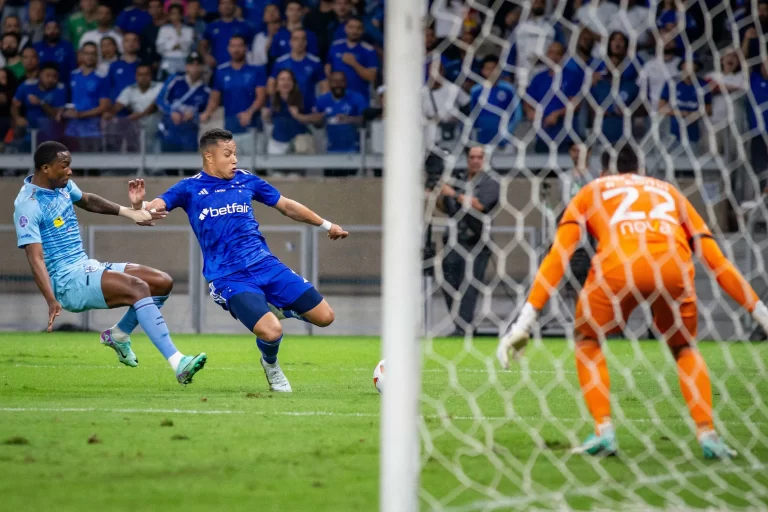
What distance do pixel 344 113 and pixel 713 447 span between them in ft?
33.0

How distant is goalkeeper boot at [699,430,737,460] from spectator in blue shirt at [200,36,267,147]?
34.0 ft

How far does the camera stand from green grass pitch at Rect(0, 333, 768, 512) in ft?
12.8

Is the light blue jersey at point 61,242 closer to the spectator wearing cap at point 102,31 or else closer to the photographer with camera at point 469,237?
the photographer with camera at point 469,237

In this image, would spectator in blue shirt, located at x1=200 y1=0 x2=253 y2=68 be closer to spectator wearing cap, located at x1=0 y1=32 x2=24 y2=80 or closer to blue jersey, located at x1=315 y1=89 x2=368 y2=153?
blue jersey, located at x1=315 y1=89 x2=368 y2=153

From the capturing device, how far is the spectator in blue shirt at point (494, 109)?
10.9m

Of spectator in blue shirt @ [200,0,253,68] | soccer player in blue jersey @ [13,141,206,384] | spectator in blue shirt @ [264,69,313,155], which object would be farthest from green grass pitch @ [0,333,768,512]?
spectator in blue shirt @ [200,0,253,68]

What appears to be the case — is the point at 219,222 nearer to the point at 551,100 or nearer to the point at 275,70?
the point at 551,100

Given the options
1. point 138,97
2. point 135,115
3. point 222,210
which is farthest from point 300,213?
point 138,97

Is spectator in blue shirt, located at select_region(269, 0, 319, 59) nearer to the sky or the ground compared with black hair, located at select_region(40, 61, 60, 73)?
nearer to the sky

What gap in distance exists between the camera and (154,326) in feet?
23.9

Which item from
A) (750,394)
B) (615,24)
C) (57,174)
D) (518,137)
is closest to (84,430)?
(57,174)

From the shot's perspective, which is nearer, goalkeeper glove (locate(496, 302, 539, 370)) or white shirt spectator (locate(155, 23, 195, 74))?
goalkeeper glove (locate(496, 302, 539, 370))

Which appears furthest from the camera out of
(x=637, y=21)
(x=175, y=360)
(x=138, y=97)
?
(x=138, y=97)

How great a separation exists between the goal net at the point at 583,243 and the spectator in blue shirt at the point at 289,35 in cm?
193
